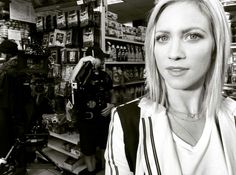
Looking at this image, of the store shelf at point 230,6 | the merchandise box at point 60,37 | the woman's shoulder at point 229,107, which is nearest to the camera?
the woman's shoulder at point 229,107

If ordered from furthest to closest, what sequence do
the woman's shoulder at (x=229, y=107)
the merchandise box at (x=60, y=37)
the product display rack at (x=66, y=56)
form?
the merchandise box at (x=60, y=37) → the product display rack at (x=66, y=56) → the woman's shoulder at (x=229, y=107)

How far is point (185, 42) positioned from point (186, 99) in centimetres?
20

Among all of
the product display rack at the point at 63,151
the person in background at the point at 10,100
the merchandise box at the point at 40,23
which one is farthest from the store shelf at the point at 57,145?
the merchandise box at the point at 40,23

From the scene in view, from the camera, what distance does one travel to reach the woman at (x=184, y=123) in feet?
2.16

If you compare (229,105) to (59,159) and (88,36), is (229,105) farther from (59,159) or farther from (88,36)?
(59,159)

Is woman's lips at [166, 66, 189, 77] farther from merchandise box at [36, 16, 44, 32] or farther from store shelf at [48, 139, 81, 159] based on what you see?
merchandise box at [36, 16, 44, 32]

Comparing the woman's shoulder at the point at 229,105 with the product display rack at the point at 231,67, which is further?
the product display rack at the point at 231,67

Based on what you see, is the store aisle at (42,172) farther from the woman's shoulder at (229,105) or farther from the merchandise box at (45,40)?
the woman's shoulder at (229,105)

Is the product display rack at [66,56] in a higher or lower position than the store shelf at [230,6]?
lower

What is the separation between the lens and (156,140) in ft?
2.26

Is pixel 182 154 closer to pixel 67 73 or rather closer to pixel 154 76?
pixel 154 76

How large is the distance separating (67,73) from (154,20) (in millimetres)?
2516

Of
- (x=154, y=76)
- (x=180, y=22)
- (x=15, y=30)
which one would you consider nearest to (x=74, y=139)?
(x=15, y=30)

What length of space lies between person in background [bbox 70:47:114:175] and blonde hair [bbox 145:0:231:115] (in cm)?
176
